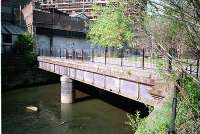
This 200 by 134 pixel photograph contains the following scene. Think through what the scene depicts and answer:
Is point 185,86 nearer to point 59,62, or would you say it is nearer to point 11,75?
point 59,62

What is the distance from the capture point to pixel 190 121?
26.0 feet

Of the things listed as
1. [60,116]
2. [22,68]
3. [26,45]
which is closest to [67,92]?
[60,116]

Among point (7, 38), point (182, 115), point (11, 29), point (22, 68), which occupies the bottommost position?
point (22, 68)

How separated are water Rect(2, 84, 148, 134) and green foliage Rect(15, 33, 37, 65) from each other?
685 cm

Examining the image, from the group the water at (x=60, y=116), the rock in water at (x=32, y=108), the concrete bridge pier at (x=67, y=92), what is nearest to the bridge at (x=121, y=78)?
the concrete bridge pier at (x=67, y=92)

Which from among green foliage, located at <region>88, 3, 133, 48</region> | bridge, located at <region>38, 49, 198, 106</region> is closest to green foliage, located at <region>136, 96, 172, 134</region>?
bridge, located at <region>38, 49, 198, 106</region>

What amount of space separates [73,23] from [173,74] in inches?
1471

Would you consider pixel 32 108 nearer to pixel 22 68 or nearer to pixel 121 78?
pixel 121 78

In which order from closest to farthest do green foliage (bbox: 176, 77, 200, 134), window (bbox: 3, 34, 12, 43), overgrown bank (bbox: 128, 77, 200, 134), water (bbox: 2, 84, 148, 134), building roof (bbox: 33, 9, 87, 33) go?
green foliage (bbox: 176, 77, 200, 134)
overgrown bank (bbox: 128, 77, 200, 134)
water (bbox: 2, 84, 148, 134)
window (bbox: 3, 34, 12, 43)
building roof (bbox: 33, 9, 87, 33)

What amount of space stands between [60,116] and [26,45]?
16865mm

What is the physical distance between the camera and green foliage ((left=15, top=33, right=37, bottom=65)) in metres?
34.3

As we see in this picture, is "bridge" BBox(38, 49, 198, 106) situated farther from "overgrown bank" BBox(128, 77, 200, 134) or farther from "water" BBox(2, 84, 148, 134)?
"water" BBox(2, 84, 148, 134)

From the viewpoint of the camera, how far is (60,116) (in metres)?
20.8

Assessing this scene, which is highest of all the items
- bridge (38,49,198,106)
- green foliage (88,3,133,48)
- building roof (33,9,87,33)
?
building roof (33,9,87,33)
